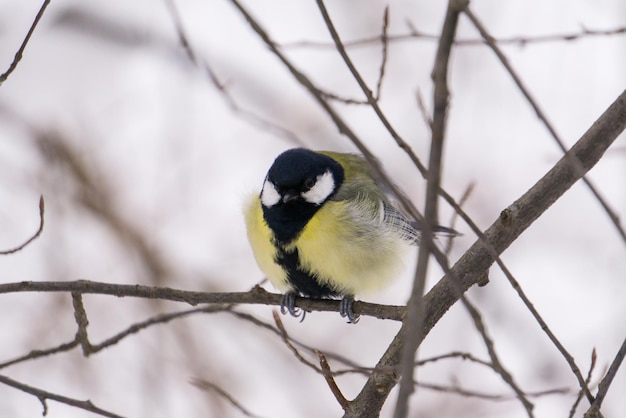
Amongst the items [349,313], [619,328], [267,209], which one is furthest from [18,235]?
[619,328]

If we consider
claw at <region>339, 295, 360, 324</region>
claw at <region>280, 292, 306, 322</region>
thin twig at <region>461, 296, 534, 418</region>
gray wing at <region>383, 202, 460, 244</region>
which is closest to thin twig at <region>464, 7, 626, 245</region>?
thin twig at <region>461, 296, 534, 418</region>

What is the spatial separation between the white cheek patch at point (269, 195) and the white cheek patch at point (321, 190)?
0.11 meters

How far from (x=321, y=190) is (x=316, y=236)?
0.74ft

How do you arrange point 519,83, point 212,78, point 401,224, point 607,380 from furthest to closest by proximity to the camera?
point 401,224, point 212,78, point 607,380, point 519,83

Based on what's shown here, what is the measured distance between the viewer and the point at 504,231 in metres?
1.78

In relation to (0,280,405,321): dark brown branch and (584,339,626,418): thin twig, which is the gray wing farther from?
(584,339,626,418): thin twig

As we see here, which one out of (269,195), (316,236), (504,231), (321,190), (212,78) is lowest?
(504,231)

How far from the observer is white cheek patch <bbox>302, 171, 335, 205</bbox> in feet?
9.41

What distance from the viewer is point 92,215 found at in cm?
420

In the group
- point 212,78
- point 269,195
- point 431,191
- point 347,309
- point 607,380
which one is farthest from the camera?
point 269,195

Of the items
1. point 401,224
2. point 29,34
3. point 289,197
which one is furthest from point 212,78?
point 401,224

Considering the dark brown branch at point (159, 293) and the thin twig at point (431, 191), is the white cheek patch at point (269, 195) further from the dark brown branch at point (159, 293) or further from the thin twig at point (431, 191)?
the thin twig at point (431, 191)

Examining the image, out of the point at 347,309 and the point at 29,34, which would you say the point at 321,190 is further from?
the point at 29,34

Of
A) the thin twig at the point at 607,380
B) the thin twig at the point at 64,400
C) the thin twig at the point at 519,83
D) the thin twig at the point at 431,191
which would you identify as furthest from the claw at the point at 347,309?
the thin twig at the point at 431,191
